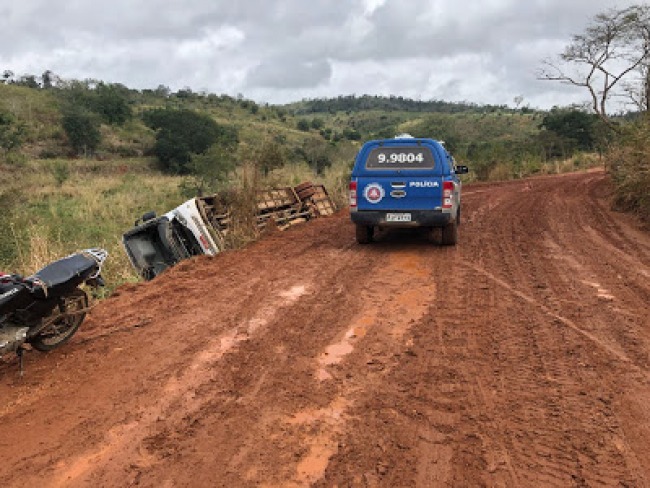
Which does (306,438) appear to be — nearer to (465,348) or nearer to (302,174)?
(465,348)

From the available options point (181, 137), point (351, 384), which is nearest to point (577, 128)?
point (181, 137)

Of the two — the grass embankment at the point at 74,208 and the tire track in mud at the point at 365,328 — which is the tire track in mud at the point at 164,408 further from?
the grass embankment at the point at 74,208

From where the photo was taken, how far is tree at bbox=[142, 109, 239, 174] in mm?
41625

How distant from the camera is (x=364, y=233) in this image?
9828 millimetres

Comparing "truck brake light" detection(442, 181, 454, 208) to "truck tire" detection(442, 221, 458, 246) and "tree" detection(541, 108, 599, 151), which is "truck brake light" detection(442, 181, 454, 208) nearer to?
"truck tire" detection(442, 221, 458, 246)

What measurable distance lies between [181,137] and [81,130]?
8.74 m

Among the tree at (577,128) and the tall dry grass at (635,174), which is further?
the tree at (577,128)

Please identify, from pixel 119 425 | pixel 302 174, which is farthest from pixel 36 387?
pixel 302 174

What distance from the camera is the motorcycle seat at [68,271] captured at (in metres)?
4.90

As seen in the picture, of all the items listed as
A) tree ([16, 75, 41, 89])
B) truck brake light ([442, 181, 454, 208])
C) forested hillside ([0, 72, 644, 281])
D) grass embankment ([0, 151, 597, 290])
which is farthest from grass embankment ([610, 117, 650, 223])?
tree ([16, 75, 41, 89])

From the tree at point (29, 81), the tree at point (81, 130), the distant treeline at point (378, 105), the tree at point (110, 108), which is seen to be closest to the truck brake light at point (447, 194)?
the tree at point (81, 130)

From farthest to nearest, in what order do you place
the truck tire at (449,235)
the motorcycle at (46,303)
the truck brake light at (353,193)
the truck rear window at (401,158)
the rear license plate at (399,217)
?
the truck tire at (449,235)
the truck brake light at (353,193)
the truck rear window at (401,158)
the rear license plate at (399,217)
the motorcycle at (46,303)

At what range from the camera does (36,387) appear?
4535 millimetres

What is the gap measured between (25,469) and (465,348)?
3659 millimetres
